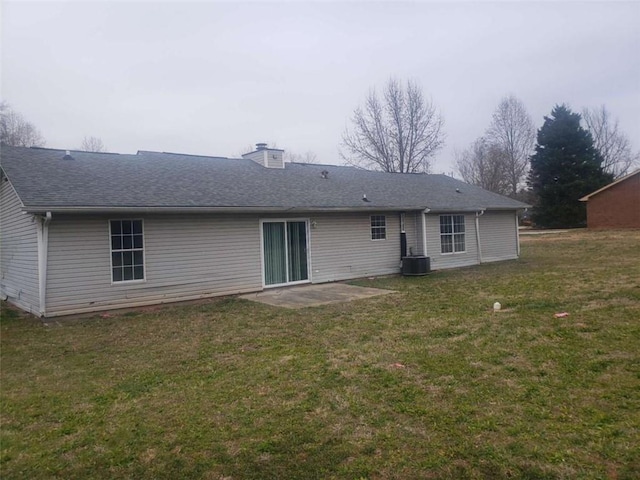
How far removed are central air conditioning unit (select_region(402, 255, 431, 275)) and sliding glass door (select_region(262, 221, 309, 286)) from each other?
3.57 m

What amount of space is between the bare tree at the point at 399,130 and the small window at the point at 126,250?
27.1 metres

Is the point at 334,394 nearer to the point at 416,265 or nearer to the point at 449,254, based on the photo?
the point at 416,265

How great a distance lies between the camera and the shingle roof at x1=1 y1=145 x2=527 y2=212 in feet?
31.6

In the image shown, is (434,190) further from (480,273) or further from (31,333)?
(31,333)

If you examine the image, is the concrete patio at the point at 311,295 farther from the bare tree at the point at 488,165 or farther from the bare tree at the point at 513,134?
the bare tree at the point at 513,134

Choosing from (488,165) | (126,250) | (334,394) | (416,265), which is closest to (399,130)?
(488,165)

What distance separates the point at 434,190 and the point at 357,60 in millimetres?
6345

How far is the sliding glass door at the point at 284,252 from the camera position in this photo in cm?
1242

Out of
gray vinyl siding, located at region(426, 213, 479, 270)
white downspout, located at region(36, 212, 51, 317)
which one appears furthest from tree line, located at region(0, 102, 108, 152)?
gray vinyl siding, located at region(426, 213, 479, 270)

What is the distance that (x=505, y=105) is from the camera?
43.0m

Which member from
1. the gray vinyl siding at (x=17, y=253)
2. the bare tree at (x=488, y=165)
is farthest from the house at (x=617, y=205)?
the gray vinyl siding at (x=17, y=253)

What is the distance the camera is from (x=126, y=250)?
10.1m

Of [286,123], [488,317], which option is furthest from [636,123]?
[488,317]

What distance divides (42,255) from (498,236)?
54.0ft
